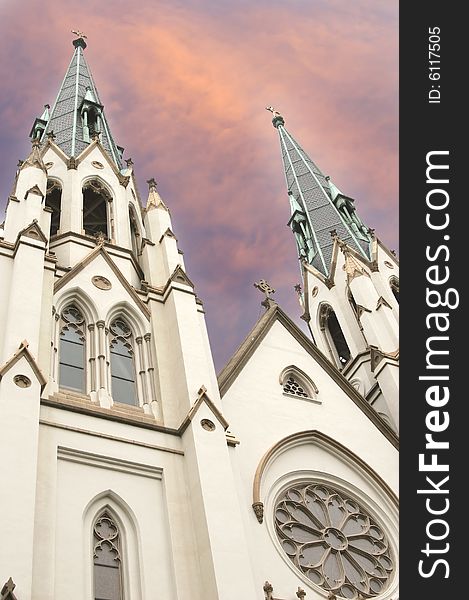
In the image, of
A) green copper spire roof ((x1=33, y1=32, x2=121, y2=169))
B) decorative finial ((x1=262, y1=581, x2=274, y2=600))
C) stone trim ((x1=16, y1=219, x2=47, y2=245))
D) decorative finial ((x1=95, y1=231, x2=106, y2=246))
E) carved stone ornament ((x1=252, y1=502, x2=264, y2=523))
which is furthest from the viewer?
green copper spire roof ((x1=33, y1=32, x2=121, y2=169))

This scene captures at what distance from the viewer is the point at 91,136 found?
87.5 feet

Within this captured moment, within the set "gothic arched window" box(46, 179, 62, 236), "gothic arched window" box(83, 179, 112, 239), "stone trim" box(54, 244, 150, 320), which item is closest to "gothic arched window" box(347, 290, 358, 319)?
"gothic arched window" box(83, 179, 112, 239)

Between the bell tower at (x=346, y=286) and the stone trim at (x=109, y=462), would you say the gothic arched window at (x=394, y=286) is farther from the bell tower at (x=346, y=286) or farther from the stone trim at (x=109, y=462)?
the stone trim at (x=109, y=462)

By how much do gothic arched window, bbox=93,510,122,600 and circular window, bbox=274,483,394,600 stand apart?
3.48 meters

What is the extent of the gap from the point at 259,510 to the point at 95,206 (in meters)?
11.8

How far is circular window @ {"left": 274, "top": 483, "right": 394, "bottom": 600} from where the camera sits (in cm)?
1416

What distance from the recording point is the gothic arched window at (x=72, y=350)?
14.9 metres

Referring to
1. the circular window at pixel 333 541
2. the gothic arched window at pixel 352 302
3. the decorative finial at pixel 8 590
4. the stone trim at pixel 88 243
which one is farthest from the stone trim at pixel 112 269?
the gothic arched window at pixel 352 302

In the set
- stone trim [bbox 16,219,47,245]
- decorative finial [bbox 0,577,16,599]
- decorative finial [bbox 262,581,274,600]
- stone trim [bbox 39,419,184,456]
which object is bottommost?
decorative finial [bbox 0,577,16,599]

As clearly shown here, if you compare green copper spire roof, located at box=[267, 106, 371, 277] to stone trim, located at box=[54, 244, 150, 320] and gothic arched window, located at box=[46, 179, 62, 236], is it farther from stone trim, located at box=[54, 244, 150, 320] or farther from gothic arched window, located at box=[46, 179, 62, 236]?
stone trim, located at box=[54, 244, 150, 320]

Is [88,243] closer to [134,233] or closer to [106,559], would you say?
[134,233]

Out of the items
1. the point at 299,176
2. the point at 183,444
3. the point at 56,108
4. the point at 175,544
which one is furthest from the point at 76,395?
the point at 299,176

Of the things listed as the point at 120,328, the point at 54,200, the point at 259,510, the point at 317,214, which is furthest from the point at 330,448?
the point at 317,214

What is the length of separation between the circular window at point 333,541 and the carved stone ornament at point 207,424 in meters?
2.21
